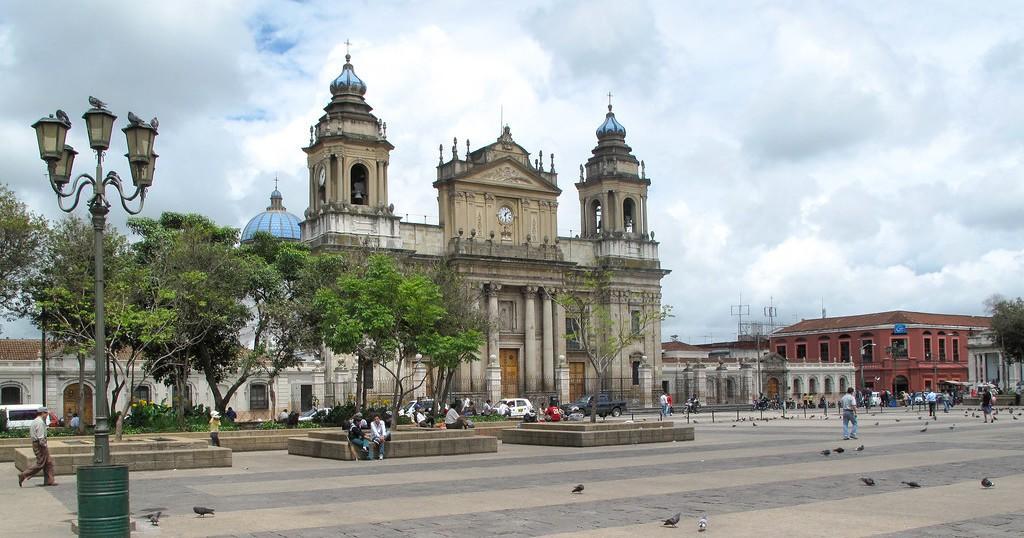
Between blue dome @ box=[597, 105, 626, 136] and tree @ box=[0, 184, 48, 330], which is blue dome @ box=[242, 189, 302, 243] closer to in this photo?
blue dome @ box=[597, 105, 626, 136]

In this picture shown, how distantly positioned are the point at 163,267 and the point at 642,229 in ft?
137

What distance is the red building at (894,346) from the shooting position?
87812 millimetres

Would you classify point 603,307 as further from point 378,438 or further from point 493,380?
point 378,438

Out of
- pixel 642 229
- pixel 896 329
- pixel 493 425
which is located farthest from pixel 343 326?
pixel 896 329

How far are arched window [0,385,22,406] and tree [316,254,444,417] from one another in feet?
81.0

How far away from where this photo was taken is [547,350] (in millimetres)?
66125

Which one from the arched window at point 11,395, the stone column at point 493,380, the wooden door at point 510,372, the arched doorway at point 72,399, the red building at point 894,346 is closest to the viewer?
the arched window at point 11,395

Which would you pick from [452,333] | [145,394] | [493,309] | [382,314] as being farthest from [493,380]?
[382,314]

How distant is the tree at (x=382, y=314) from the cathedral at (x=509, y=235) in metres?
19.0

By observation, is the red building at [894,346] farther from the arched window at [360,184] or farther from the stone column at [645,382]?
the arched window at [360,184]

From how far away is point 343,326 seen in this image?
34000 mm

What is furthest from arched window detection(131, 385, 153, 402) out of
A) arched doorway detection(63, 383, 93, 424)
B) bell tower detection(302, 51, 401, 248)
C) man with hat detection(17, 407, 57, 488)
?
man with hat detection(17, 407, 57, 488)

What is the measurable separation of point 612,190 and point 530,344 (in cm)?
1312

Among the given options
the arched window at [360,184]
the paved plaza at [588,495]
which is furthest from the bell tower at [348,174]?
the paved plaza at [588,495]
